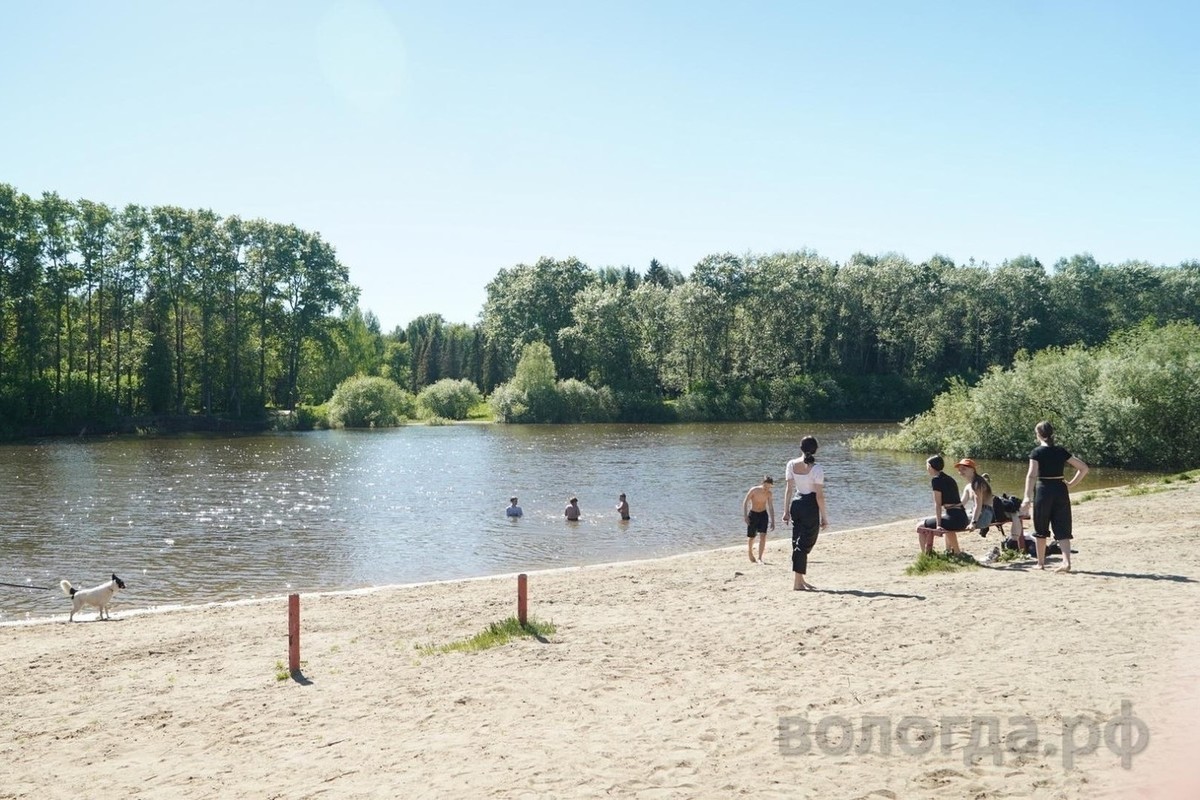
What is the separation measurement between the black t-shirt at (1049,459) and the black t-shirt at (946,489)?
1831 mm

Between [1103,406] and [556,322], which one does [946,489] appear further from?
[556,322]

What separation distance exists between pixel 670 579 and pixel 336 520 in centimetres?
1631

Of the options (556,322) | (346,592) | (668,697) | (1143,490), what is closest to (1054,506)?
(668,697)

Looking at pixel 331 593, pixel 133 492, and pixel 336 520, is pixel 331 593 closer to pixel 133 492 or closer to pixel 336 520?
pixel 336 520

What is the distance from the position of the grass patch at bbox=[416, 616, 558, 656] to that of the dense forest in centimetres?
6831

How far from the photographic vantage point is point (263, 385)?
87.0 meters

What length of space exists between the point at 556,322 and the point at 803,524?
3626 inches

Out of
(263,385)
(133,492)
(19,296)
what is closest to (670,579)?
(133,492)

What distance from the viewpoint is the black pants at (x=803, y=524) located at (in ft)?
45.0

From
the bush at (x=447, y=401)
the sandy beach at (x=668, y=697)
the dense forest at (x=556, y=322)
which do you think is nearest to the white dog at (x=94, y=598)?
the sandy beach at (x=668, y=697)

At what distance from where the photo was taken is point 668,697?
9008 millimetres

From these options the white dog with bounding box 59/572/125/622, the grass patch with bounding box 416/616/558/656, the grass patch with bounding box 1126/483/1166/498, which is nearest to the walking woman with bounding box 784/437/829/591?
the grass patch with bounding box 416/616/558/656

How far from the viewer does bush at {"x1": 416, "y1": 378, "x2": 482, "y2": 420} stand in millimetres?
97375

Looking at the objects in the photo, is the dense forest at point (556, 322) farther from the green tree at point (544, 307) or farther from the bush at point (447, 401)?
the bush at point (447, 401)
